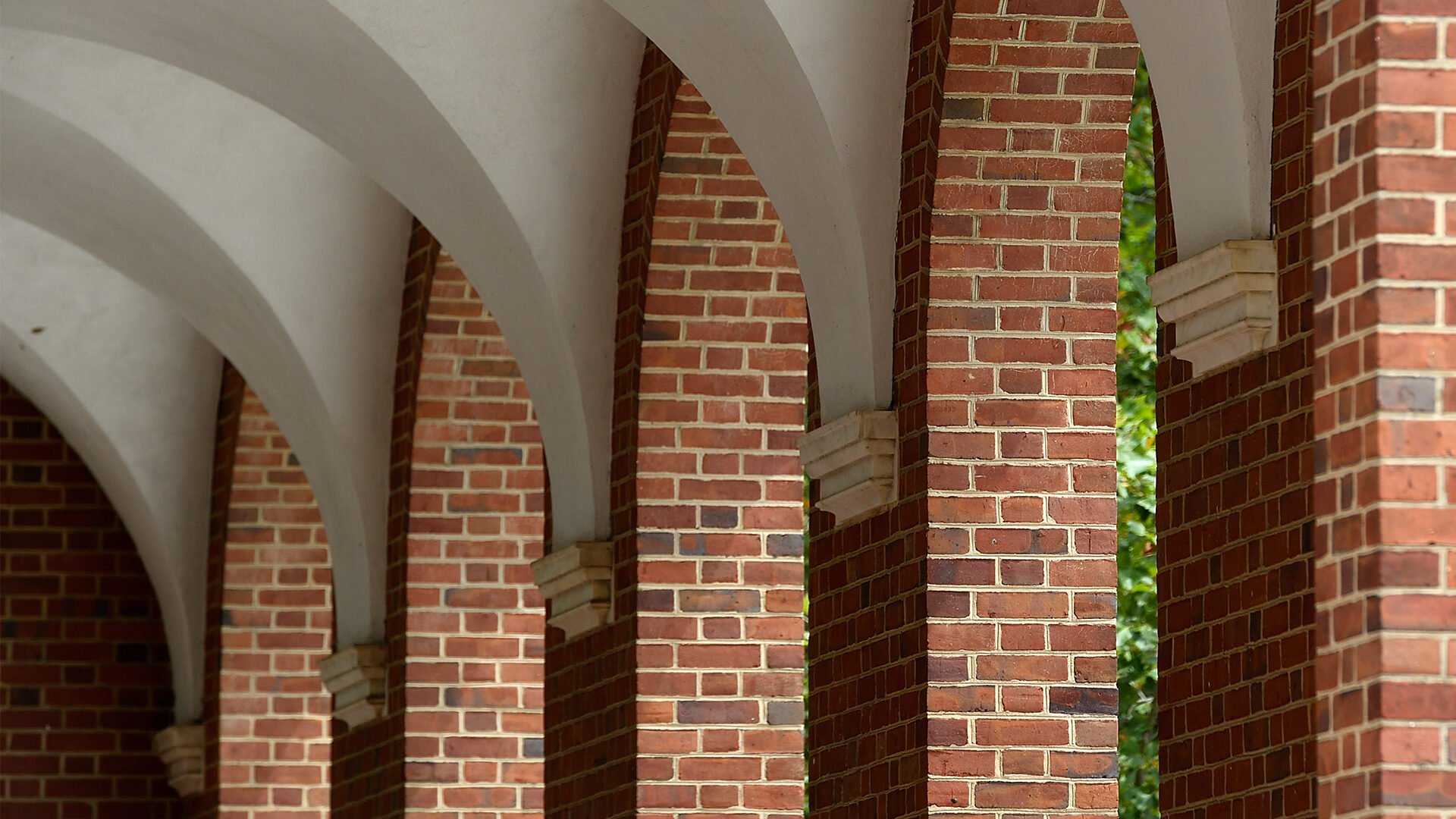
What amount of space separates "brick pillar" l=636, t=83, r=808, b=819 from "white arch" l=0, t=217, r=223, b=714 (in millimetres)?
4536

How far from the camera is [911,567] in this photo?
19.2 ft

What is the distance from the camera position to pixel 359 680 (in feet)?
31.4

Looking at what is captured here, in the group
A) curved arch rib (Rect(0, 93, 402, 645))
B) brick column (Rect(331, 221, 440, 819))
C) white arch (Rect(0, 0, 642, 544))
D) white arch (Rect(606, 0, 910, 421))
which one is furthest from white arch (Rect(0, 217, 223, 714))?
white arch (Rect(606, 0, 910, 421))

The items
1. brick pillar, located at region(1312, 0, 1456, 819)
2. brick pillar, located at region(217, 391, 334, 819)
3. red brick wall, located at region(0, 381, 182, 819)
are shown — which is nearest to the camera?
brick pillar, located at region(1312, 0, 1456, 819)

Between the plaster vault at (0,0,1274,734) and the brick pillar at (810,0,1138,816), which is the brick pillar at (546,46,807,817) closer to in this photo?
the plaster vault at (0,0,1274,734)

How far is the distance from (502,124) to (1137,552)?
27.6 ft

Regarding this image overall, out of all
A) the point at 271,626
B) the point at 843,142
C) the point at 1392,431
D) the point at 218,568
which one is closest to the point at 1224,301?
the point at 1392,431

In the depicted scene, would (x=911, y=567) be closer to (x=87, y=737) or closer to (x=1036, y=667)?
(x=1036, y=667)

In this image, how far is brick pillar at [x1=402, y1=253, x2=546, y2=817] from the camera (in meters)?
9.06

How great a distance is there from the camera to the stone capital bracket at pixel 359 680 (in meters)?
9.52

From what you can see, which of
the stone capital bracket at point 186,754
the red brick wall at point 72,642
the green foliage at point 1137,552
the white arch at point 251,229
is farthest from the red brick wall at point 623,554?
the green foliage at point 1137,552

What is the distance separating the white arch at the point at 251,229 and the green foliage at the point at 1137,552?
6.16 metres

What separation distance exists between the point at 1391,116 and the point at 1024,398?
8.29 feet

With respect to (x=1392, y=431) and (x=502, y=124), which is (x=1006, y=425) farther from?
(x=1392, y=431)
